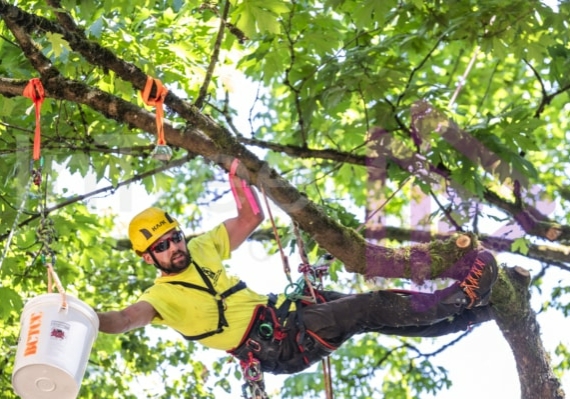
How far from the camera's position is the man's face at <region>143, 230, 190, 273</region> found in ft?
14.6

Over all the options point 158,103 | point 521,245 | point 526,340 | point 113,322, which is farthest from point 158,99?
point 521,245

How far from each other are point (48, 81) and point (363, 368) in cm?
578

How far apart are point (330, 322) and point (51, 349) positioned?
1438 millimetres

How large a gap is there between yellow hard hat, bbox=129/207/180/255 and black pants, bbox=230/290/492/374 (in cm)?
61

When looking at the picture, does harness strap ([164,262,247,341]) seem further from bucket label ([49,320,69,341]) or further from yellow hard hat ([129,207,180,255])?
bucket label ([49,320,69,341])

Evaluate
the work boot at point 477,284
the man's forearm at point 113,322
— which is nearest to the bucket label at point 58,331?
the man's forearm at point 113,322

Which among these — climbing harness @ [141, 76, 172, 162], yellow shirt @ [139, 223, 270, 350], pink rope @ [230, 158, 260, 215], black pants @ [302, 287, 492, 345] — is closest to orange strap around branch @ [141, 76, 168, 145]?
climbing harness @ [141, 76, 172, 162]

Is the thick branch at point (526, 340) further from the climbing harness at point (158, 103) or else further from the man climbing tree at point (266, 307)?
the climbing harness at point (158, 103)

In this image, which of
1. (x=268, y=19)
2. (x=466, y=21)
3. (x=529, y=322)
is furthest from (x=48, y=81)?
→ (x=529, y=322)

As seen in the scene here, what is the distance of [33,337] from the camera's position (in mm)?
3531

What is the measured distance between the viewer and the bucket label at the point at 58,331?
3.54 meters

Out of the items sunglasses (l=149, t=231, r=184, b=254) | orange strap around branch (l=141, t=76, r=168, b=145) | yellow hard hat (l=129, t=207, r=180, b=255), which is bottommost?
sunglasses (l=149, t=231, r=184, b=254)

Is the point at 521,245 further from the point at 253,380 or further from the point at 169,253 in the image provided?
the point at 169,253

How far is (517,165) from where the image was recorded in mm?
5301
